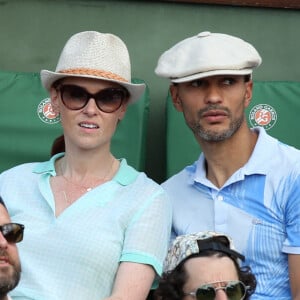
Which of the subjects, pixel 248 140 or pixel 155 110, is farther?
pixel 155 110

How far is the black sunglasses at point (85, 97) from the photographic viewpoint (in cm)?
262

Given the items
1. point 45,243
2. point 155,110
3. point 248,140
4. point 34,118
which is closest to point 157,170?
point 155,110

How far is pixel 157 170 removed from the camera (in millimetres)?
4012

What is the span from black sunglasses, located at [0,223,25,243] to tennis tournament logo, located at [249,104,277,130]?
193 cm

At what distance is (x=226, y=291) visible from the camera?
83.7 inches

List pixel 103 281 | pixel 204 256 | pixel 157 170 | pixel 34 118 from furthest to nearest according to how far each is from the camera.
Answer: pixel 157 170, pixel 34 118, pixel 103 281, pixel 204 256

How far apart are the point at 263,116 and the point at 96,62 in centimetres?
131

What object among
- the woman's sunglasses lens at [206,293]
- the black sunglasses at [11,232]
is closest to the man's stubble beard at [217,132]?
the woman's sunglasses lens at [206,293]

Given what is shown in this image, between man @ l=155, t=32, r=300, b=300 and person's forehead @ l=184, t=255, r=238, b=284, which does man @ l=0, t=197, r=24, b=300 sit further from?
man @ l=155, t=32, r=300, b=300

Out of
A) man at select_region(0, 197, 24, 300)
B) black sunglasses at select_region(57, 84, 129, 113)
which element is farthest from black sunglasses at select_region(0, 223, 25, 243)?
black sunglasses at select_region(57, 84, 129, 113)

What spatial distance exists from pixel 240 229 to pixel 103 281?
1.78 feet

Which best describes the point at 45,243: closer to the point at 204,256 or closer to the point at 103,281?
the point at 103,281

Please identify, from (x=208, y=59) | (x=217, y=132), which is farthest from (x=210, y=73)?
(x=217, y=132)

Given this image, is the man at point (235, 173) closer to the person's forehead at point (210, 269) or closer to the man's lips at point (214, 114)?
the man's lips at point (214, 114)
